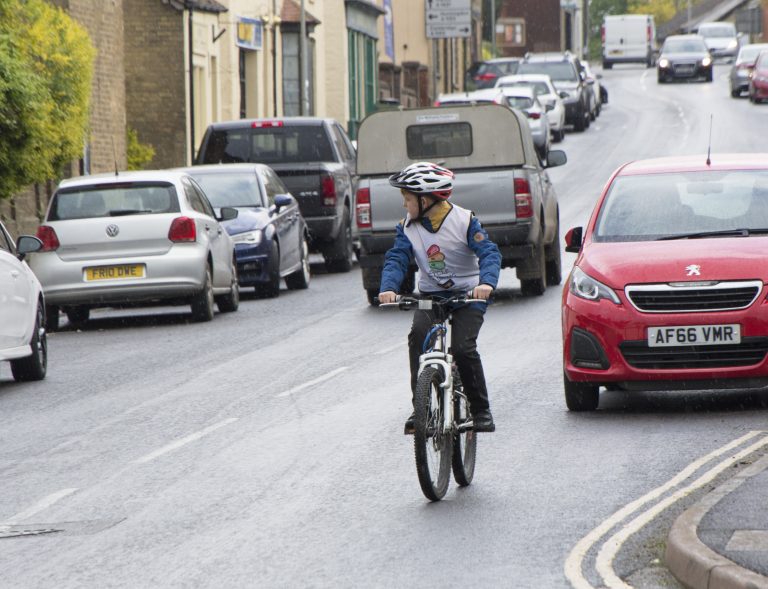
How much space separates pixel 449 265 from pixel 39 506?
7.87ft

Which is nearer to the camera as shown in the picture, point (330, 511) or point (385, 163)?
point (330, 511)

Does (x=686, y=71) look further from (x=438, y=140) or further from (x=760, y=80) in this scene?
(x=438, y=140)

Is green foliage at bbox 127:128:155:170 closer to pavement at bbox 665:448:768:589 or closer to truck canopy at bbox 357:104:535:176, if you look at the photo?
truck canopy at bbox 357:104:535:176

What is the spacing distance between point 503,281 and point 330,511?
14809 millimetres

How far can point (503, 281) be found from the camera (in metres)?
23.6

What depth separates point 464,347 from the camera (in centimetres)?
948

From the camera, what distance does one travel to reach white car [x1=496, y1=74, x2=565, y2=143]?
53.2m

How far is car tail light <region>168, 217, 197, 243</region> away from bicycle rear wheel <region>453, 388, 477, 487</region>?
34.3 ft

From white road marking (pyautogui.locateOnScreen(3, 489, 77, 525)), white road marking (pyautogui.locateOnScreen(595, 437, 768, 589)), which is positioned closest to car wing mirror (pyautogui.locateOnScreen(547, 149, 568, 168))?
white road marking (pyautogui.locateOnScreen(595, 437, 768, 589))

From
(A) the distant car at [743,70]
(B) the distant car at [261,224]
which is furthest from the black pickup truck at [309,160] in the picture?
(A) the distant car at [743,70]

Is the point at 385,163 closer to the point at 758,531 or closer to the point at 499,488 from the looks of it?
the point at 499,488

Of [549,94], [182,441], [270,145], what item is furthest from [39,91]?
[549,94]

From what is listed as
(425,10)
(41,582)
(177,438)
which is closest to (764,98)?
(425,10)

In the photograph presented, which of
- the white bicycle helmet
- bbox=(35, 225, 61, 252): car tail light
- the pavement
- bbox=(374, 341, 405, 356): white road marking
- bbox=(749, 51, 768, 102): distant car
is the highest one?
bbox=(749, 51, 768, 102): distant car
